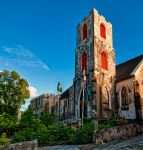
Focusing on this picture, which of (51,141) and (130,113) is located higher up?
(130,113)

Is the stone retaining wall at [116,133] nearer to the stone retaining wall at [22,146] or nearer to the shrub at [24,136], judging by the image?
the shrub at [24,136]

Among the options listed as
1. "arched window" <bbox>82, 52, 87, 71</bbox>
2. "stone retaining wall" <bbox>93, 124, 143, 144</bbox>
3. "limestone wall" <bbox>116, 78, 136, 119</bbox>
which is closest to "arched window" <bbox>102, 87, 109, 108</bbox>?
"limestone wall" <bbox>116, 78, 136, 119</bbox>

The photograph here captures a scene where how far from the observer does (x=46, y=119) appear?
78.7ft

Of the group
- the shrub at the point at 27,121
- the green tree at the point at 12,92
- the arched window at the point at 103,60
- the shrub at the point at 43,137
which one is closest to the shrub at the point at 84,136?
the shrub at the point at 43,137

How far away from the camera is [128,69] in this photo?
29422 millimetres

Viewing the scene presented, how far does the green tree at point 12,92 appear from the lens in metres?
33.8

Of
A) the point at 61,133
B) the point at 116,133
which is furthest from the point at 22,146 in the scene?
the point at 116,133

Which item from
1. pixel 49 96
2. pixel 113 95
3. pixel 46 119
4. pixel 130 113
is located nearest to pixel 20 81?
pixel 49 96

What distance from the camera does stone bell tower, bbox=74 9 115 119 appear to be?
26.1 metres

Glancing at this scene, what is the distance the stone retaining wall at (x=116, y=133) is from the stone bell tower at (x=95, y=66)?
5.37 meters

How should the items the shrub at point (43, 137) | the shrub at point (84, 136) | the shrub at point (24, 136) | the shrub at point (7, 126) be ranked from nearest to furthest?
1. the shrub at point (84, 136)
2. the shrub at point (24, 136)
3. the shrub at point (43, 137)
4. the shrub at point (7, 126)

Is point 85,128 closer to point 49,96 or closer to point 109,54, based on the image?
point 109,54

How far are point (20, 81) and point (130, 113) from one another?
1894 cm

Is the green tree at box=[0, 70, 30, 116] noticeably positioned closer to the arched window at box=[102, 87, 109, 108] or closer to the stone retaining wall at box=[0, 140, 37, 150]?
the arched window at box=[102, 87, 109, 108]
